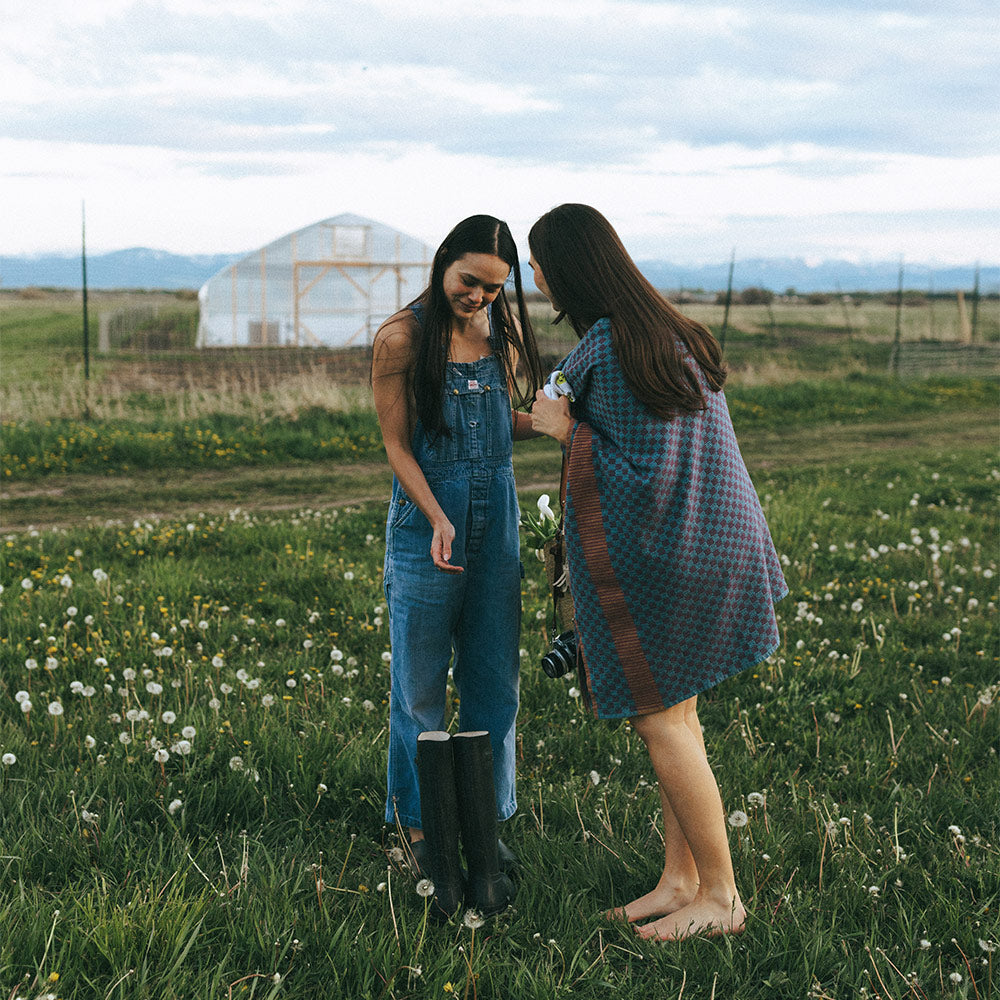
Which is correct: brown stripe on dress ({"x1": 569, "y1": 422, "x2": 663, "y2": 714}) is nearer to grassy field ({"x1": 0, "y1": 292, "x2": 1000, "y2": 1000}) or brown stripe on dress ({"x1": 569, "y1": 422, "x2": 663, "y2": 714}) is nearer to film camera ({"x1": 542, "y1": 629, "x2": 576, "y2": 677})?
film camera ({"x1": 542, "y1": 629, "x2": 576, "y2": 677})

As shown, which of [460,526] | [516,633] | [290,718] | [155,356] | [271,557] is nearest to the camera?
[460,526]

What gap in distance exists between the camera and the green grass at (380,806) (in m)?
2.56

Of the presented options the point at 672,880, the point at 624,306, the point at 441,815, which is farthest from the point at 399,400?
the point at 672,880

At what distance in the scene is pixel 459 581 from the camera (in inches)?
119

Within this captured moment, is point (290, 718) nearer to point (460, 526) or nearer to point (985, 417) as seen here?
point (460, 526)

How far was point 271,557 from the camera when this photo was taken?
644 centimetres

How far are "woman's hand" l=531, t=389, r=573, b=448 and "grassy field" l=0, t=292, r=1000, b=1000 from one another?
1.29m

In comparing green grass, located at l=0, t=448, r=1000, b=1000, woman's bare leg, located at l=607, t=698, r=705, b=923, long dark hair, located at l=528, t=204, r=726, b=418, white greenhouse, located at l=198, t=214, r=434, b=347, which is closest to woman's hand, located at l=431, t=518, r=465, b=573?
long dark hair, located at l=528, t=204, r=726, b=418

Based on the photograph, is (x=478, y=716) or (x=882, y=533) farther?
(x=882, y=533)

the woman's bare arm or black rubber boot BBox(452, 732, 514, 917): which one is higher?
the woman's bare arm

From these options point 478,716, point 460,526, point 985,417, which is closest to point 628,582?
point 460,526

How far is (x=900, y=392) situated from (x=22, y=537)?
15.1 metres

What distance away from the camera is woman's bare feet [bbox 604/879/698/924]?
113 inches

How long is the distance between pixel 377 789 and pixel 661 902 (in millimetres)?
1098
